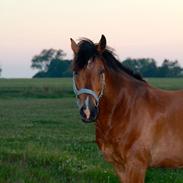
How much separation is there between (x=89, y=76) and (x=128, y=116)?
0.79 m

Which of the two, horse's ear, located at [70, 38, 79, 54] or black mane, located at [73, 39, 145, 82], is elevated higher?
horse's ear, located at [70, 38, 79, 54]

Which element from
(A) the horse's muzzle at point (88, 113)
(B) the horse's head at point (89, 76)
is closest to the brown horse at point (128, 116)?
(B) the horse's head at point (89, 76)

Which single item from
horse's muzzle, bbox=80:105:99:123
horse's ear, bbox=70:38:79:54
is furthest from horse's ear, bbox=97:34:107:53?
horse's muzzle, bbox=80:105:99:123

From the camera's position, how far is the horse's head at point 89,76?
5.11 metres

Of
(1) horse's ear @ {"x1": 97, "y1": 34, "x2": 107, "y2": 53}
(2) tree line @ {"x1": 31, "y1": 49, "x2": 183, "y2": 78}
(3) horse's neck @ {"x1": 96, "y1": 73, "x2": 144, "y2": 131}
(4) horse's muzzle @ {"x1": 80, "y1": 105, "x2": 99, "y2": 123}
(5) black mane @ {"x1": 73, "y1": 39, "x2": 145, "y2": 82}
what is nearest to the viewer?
(4) horse's muzzle @ {"x1": 80, "y1": 105, "x2": 99, "y2": 123}

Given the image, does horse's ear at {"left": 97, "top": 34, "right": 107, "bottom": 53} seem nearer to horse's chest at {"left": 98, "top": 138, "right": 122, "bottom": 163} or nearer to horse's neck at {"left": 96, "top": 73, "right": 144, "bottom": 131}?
horse's neck at {"left": 96, "top": 73, "right": 144, "bottom": 131}

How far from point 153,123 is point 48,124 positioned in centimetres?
1306

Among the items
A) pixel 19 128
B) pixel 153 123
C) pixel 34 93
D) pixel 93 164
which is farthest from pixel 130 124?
pixel 34 93

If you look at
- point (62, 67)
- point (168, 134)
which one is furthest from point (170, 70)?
point (168, 134)

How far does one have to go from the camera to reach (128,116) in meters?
5.66

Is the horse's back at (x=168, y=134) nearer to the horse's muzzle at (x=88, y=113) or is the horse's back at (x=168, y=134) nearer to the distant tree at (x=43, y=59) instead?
the horse's muzzle at (x=88, y=113)

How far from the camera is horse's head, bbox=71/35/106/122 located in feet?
16.8

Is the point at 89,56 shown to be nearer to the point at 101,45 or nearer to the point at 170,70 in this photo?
the point at 101,45

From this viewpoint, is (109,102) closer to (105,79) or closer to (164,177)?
(105,79)
